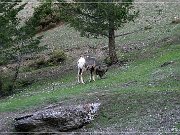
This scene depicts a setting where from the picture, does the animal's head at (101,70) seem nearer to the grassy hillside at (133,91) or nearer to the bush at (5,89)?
the grassy hillside at (133,91)

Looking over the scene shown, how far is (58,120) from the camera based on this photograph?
26.6 meters

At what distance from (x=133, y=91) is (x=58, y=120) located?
207 inches

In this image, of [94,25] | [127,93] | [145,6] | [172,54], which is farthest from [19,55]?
[145,6]

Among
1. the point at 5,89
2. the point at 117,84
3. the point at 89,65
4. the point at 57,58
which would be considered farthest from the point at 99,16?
the point at 117,84

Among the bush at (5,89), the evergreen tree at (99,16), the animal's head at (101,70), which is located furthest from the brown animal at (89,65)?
the bush at (5,89)

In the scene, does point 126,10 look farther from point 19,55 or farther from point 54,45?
point 54,45

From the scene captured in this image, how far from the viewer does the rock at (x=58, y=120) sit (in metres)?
26.6

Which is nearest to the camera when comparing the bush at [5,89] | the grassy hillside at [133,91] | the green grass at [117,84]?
the grassy hillside at [133,91]

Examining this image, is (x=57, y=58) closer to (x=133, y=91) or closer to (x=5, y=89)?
(x=5, y=89)

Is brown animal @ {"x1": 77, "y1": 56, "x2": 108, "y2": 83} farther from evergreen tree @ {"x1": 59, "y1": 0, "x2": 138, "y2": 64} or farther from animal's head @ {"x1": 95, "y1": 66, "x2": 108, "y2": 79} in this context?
evergreen tree @ {"x1": 59, "y1": 0, "x2": 138, "y2": 64}

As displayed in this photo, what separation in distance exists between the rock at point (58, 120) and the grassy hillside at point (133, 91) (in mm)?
501

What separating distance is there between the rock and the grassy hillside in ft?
1.64

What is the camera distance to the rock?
26609 millimetres

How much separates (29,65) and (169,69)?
22355 mm
